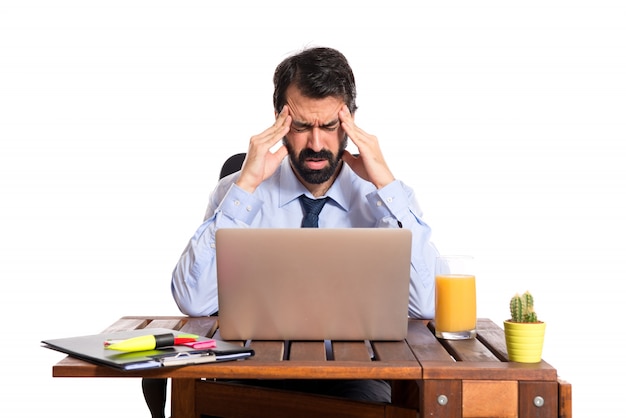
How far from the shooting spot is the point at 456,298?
A: 2209 mm

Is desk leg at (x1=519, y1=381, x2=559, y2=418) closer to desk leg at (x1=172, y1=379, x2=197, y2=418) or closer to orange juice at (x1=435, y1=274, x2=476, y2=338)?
orange juice at (x1=435, y1=274, x2=476, y2=338)

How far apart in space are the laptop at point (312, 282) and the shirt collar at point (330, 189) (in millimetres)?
851

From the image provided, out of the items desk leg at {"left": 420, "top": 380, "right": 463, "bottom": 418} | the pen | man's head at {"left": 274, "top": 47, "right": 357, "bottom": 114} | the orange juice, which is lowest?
desk leg at {"left": 420, "top": 380, "right": 463, "bottom": 418}

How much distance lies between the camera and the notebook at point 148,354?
72.3 inches

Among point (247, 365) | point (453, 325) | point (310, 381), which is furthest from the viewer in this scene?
point (310, 381)

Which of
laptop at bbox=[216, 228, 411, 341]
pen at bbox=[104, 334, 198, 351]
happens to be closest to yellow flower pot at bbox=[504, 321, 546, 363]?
laptop at bbox=[216, 228, 411, 341]

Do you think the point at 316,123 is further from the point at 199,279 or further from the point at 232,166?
the point at 199,279

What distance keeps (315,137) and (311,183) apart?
15 centimetres

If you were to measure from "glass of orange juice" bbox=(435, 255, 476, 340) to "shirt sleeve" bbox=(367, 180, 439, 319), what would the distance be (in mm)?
325

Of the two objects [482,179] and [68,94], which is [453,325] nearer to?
[482,179]

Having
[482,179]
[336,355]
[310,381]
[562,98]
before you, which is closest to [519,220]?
[482,179]

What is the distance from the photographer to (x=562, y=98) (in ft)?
14.9

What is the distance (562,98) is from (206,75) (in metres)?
1.76

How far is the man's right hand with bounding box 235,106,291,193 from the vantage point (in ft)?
9.13
